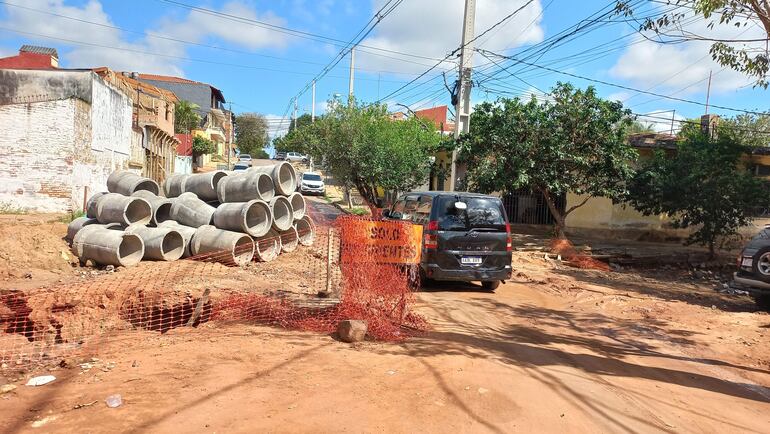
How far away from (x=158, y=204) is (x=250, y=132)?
79191 mm

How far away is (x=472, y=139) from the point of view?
53.1 ft

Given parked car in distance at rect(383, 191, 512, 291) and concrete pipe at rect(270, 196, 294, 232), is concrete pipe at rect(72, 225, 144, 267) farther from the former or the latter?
parked car in distance at rect(383, 191, 512, 291)

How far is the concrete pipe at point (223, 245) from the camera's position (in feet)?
33.9

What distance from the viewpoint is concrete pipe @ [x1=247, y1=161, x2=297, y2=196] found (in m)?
11.4

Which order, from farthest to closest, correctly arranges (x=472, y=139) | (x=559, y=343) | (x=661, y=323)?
(x=472, y=139), (x=661, y=323), (x=559, y=343)

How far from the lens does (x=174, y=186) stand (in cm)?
1281

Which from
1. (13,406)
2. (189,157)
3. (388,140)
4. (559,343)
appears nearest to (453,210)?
(559,343)

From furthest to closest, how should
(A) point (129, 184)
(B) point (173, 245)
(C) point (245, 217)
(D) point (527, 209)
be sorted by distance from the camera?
(D) point (527, 209), (A) point (129, 184), (B) point (173, 245), (C) point (245, 217)

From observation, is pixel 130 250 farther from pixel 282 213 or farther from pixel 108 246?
pixel 282 213

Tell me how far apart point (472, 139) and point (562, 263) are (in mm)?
4684

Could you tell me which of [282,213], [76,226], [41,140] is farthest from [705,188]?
[41,140]

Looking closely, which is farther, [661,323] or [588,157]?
[588,157]

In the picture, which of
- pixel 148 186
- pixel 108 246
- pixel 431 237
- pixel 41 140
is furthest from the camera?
pixel 41 140

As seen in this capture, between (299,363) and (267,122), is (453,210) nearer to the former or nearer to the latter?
(299,363)
